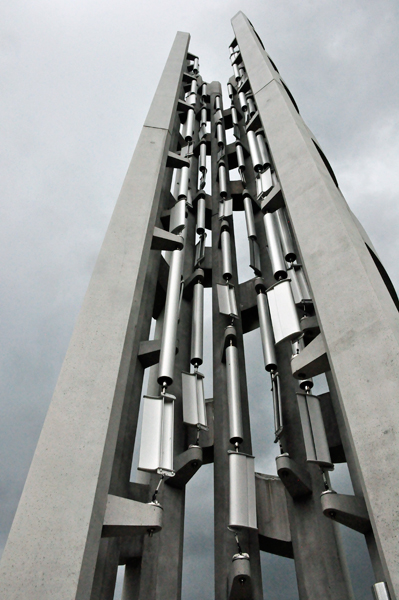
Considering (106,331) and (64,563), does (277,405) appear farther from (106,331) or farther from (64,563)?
(64,563)

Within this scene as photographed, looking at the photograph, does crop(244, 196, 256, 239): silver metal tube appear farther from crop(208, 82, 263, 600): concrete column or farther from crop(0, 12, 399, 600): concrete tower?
crop(208, 82, 263, 600): concrete column

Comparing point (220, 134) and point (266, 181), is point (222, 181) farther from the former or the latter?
point (220, 134)

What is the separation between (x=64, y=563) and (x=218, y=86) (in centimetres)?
2003

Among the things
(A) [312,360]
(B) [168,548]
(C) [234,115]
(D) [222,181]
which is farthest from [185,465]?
(C) [234,115]

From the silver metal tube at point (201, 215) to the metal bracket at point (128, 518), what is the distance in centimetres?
792

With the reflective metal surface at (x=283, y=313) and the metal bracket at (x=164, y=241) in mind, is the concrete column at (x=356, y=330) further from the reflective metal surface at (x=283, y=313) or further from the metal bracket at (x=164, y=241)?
the metal bracket at (x=164, y=241)

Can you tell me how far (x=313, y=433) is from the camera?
637 cm

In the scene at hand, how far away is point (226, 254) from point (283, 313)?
3902 millimetres

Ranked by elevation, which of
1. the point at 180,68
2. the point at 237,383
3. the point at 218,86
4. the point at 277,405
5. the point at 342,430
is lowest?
the point at 342,430

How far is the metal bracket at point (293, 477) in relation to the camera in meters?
7.02

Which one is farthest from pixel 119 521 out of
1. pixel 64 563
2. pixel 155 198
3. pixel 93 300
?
pixel 155 198

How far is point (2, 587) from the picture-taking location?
436 cm

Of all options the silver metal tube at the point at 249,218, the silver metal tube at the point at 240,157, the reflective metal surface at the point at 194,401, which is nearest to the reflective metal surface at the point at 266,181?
the silver metal tube at the point at 249,218

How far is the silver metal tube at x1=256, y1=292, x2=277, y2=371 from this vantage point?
28.8 feet
